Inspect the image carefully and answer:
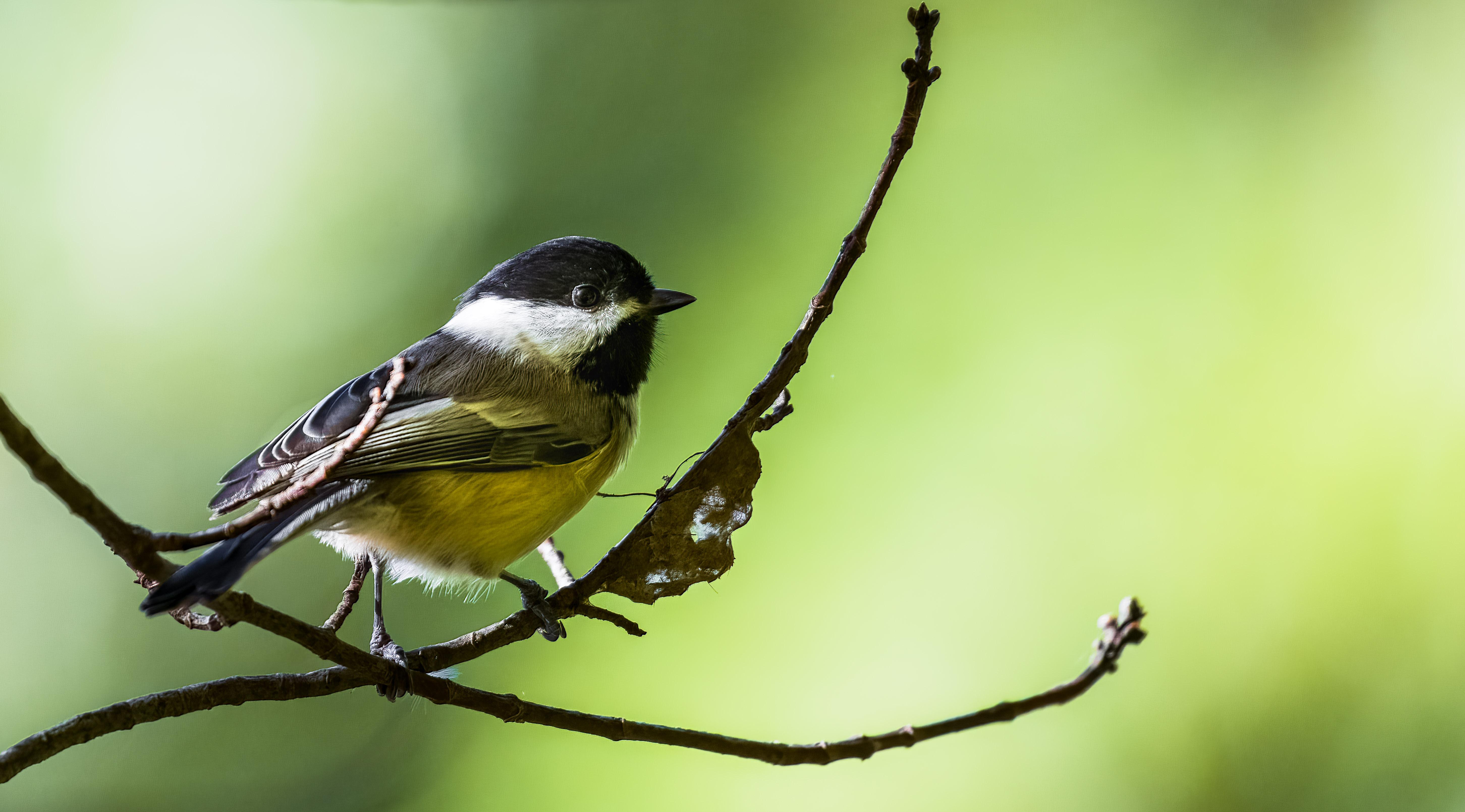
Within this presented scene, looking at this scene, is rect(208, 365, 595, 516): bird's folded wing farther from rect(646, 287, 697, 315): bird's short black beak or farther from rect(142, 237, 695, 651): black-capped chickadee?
rect(646, 287, 697, 315): bird's short black beak

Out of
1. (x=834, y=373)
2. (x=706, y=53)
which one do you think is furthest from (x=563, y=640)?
(x=706, y=53)

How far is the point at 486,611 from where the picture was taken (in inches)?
77.5

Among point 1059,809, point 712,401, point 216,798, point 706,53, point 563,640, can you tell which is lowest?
point 216,798

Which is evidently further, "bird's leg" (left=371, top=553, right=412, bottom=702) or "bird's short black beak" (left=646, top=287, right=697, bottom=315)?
"bird's short black beak" (left=646, top=287, right=697, bottom=315)

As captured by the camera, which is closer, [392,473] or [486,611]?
[392,473]

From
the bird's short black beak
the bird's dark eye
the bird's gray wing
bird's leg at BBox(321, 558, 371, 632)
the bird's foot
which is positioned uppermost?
the bird's short black beak

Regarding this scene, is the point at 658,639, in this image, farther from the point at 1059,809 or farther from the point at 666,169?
the point at 666,169

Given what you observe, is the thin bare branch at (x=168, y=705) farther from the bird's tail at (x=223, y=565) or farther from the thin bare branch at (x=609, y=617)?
the thin bare branch at (x=609, y=617)

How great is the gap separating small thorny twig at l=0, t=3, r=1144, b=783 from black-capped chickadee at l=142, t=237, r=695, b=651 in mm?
86

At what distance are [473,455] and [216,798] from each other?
1.32m

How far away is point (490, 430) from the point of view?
1.11 m

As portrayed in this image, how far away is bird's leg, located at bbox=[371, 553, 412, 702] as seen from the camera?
0.83m

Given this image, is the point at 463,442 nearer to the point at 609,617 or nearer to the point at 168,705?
the point at 609,617

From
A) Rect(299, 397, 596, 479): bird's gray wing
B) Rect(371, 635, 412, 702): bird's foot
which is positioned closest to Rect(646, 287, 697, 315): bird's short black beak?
Rect(299, 397, 596, 479): bird's gray wing
